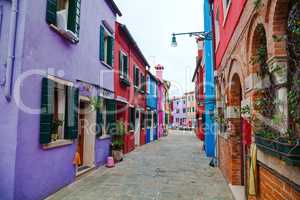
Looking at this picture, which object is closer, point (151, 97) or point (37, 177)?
point (37, 177)

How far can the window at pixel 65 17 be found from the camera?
5.82m

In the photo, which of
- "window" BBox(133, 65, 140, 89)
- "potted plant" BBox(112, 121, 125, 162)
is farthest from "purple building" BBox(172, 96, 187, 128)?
"potted plant" BBox(112, 121, 125, 162)

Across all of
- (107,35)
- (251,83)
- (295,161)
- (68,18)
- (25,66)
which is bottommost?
(295,161)

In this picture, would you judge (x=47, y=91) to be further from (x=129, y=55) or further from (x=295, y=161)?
(x=129, y=55)

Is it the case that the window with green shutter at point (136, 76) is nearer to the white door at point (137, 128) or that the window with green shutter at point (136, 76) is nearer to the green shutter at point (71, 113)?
the white door at point (137, 128)

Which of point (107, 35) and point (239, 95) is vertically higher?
point (107, 35)

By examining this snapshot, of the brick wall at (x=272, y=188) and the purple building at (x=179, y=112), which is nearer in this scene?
the brick wall at (x=272, y=188)

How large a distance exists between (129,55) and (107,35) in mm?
3645

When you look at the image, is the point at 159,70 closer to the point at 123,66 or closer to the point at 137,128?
the point at 137,128

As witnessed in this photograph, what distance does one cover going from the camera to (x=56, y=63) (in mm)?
6145

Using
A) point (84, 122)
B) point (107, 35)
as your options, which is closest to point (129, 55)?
point (107, 35)

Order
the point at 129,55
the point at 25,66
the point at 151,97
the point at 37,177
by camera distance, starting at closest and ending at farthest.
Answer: the point at 25,66
the point at 37,177
the point at 129,55
the point at 151,97

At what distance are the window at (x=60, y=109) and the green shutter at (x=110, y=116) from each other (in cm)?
301

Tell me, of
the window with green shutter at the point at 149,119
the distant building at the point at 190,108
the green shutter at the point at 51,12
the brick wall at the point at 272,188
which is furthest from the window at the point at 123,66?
the distant building at the point at 190,108
